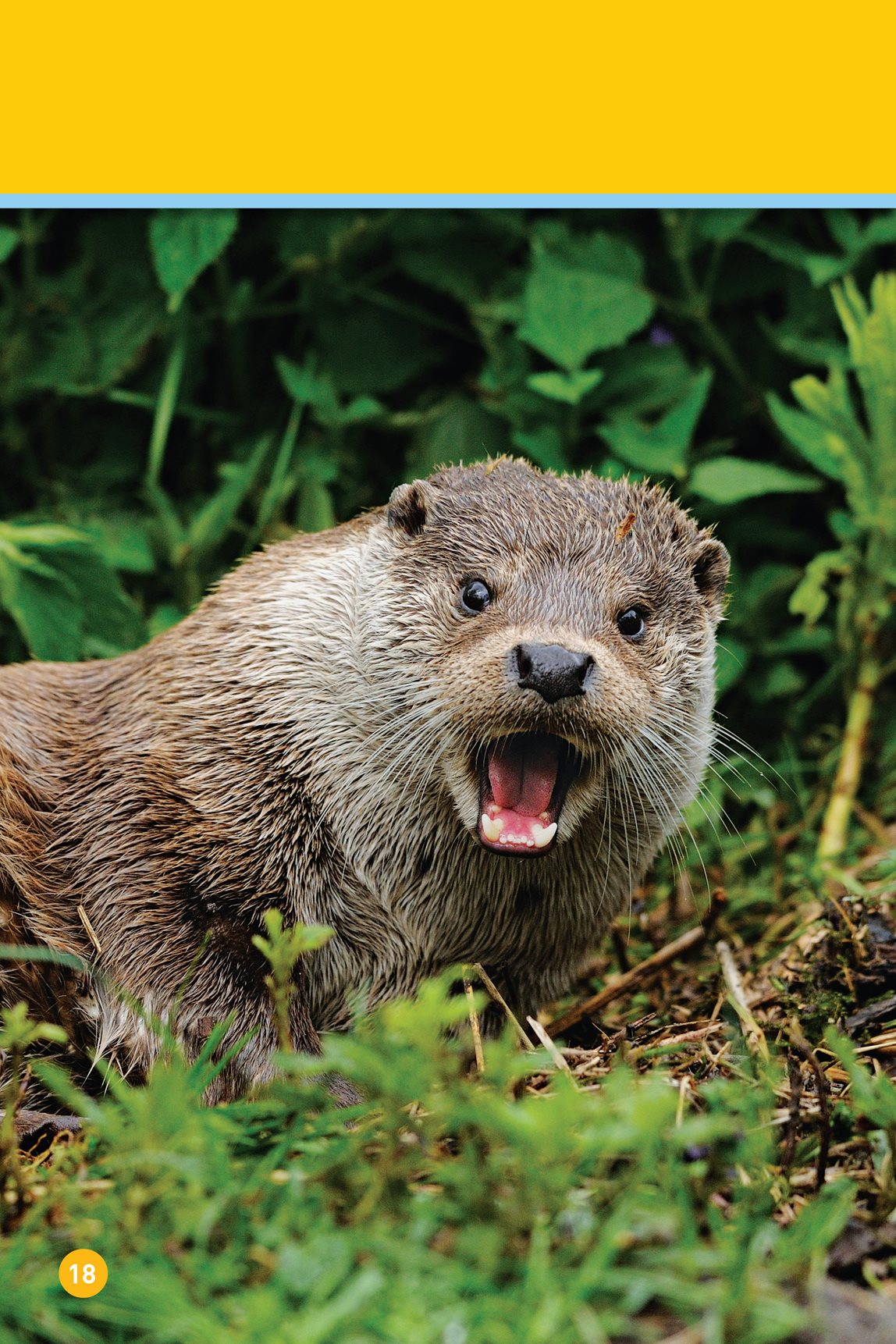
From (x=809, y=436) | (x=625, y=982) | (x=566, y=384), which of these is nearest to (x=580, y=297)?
(x=566, y=384)

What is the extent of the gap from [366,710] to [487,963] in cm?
67

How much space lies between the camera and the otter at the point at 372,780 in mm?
2955

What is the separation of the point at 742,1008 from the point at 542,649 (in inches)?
40.9

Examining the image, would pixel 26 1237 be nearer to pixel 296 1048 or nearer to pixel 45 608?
pixel 296 1048

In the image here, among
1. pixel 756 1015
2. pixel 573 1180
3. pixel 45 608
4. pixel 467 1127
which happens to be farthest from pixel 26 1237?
pixel 45 608

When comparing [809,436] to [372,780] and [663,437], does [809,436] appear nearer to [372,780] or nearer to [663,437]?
[663,437]

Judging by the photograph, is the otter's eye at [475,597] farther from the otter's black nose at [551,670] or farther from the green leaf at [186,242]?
the green leaf at [186,242]

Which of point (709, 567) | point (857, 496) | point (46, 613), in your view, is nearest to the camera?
point (709, 567)

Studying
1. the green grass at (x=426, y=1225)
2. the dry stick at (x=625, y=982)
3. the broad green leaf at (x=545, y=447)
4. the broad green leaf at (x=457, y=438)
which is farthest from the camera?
the broad green leaf at (x=457, y=438)

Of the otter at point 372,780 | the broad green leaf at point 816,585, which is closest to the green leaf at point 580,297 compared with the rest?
the broad green leaf at point 816,585

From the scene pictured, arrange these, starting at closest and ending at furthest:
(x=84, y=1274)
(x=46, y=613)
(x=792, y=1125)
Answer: (x=84, y=1274), (x=792, y=1125), (x=46, y=613)

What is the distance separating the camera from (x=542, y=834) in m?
2.78

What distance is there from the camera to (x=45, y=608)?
13.5 ft

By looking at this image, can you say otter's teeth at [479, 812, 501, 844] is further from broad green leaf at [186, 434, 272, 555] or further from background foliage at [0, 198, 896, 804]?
broad green leaf at [186, 434, 272, 555]
